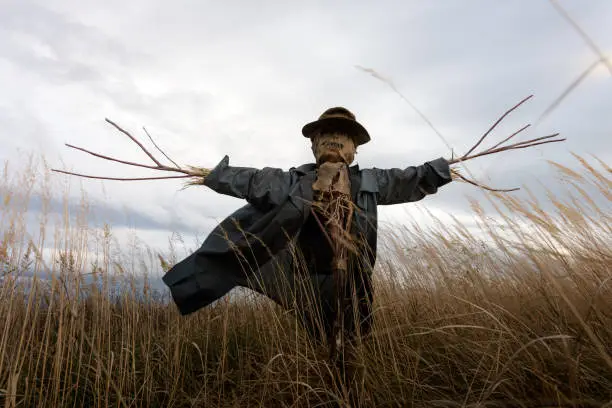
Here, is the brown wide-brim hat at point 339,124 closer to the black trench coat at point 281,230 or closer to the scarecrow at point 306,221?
the scarecrow at point 306,221

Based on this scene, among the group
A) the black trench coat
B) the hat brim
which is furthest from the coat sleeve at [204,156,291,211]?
the hat brim

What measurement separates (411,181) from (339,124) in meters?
0.63

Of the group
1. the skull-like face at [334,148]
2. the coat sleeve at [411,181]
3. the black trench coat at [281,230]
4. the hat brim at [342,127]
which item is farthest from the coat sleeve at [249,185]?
the coat sleeve at [411,181]

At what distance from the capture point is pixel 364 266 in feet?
7.75

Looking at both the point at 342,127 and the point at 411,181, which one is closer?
the point at 411,181

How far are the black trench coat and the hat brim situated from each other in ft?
0.91

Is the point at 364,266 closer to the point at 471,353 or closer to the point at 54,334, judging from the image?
the point at 471,353

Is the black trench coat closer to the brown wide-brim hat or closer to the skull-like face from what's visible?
the skull-like face

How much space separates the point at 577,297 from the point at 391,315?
1.11 metres

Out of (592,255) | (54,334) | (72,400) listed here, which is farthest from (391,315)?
(54,334)

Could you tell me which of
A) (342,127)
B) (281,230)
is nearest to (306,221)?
(281,230)

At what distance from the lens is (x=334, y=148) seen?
2586mm

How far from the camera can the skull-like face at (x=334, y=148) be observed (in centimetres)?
257

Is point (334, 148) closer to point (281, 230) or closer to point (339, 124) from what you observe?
point (339, 124)
